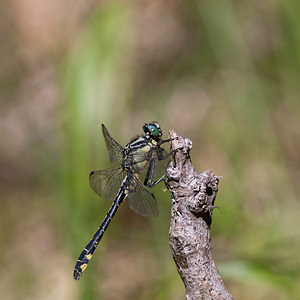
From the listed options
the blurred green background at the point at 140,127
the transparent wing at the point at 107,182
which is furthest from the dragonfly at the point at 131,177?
the blurred green background at the point at 140,127

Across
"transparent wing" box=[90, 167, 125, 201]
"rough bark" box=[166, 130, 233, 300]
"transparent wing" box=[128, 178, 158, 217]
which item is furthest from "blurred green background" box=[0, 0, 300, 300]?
"rough bark" box=[166, 130, 233, 300]

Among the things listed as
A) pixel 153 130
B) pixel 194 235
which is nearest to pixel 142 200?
pixel 153 130

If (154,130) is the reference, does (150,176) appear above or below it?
below

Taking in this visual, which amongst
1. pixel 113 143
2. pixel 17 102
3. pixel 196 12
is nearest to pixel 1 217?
pixel 17 102

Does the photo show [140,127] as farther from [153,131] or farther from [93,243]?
[93,243]

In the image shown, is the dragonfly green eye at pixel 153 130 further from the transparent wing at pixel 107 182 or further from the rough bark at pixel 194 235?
the rough bark at pixel 194 235
